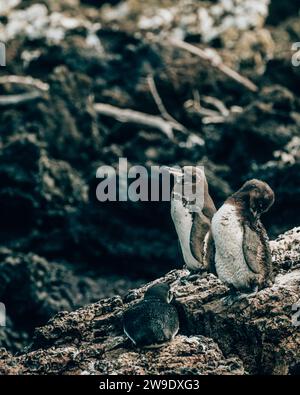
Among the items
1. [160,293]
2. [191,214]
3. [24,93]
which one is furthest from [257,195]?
[24,93]

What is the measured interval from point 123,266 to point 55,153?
12.0ft

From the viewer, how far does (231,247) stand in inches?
407

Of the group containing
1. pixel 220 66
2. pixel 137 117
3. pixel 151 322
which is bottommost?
pixel 151 322

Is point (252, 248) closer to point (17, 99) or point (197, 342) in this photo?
point (197, 342)

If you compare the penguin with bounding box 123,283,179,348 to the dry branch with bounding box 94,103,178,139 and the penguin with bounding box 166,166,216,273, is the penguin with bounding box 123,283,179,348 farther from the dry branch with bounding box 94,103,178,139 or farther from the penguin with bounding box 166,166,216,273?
Answer: the dry branch with bounding box 94,103,178,139

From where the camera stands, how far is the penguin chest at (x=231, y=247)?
10.3 meters

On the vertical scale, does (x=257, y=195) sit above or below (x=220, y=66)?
below

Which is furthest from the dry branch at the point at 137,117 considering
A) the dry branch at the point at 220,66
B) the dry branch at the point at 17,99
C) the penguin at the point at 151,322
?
the penguin at the point at 151,322

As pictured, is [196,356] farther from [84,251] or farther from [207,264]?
[84,251]

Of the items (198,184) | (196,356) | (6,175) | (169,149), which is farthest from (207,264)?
A: (169,149)

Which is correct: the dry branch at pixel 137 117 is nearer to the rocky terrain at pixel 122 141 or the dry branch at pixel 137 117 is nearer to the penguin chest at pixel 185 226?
the rocky terrain at pixel 122 141

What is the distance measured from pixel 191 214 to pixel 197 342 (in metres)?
2.16

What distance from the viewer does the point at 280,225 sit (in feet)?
54.3

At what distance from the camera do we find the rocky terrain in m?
16.1
